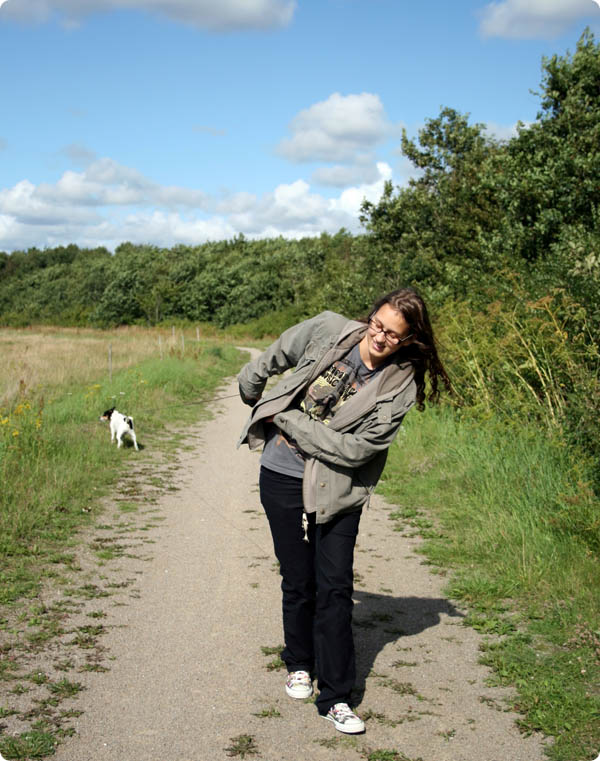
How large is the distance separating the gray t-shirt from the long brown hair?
19cm

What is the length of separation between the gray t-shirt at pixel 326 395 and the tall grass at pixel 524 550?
1664 millimetres

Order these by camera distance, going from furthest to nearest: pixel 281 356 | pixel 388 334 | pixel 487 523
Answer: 1. pixel 487 523
2. pixel 281 356
3. pixel 388 334

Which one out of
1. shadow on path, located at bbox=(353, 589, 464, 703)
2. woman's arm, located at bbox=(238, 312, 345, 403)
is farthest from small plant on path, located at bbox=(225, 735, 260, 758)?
woman's arm, located at bbox=(238, 312, 345, 403)

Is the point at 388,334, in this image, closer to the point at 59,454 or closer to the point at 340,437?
the point at 340,437

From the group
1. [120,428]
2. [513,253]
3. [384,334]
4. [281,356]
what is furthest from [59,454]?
[513,253]

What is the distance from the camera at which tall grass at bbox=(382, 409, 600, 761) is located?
373 cm

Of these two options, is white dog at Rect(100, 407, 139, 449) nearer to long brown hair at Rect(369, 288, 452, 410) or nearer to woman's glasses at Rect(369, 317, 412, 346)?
long brown hair at Rect(369, 288, 452, 410)

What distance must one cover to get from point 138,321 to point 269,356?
72.4 meters

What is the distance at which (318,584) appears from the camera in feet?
12.1

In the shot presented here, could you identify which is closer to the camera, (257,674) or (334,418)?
(334,418)

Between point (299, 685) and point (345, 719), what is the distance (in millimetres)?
418

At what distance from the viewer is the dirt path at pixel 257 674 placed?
10.8 feet

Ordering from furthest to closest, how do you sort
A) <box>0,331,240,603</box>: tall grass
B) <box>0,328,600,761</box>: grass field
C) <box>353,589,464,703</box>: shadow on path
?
<box>0,331,240,603</box>: tall grass
<box>353,589,464,703</box>: shadow on path
<box>0,328,600,761</box>: grass field

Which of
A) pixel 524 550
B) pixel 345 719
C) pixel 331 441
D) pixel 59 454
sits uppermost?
pixel 331 441
